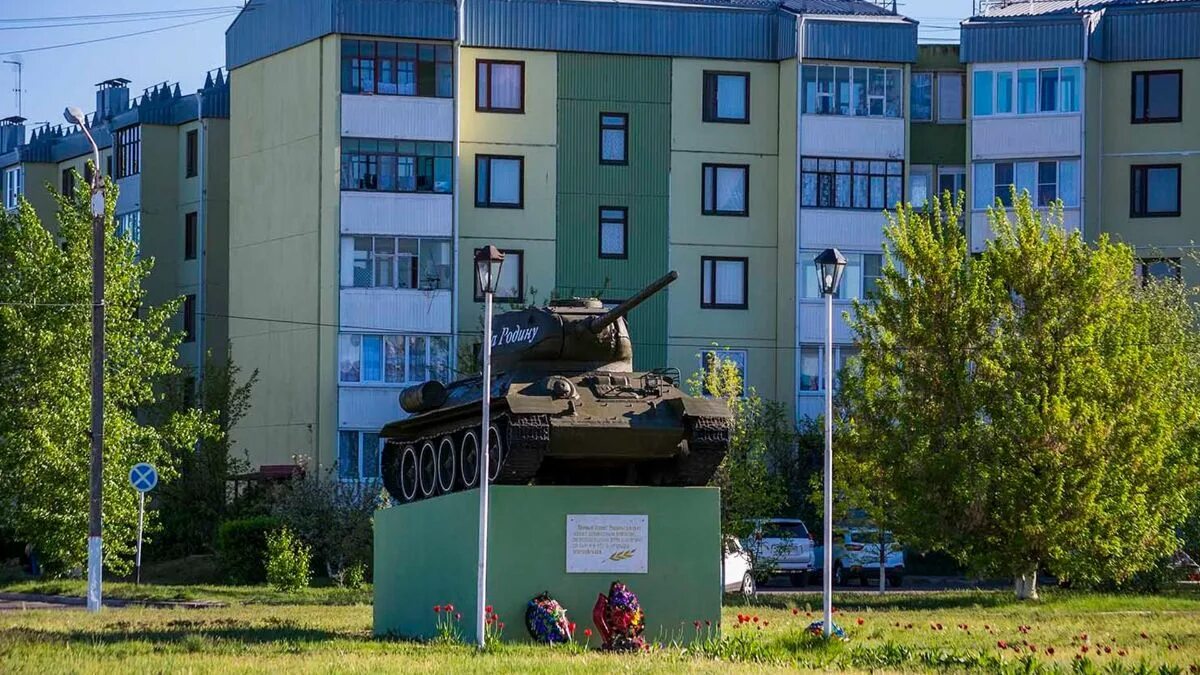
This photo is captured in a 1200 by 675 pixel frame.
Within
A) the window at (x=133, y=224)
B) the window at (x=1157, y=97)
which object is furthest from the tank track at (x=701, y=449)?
the window at (x=133, y=224)

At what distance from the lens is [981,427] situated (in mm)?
40281

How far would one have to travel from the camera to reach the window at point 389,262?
5534 cm

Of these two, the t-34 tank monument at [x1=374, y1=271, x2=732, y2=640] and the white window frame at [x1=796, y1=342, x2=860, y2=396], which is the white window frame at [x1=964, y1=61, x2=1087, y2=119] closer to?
the white window frame at [x1=796, y1=342, x2=860, y2=396]

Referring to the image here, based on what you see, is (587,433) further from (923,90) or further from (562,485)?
(923,90)

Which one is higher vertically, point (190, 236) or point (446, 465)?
point (190, 236)

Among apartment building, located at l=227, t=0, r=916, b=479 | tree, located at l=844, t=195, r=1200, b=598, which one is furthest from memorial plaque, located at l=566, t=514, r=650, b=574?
apartment building, located at l=227, t=0, r=916, b=479

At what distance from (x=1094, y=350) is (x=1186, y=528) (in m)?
8.37

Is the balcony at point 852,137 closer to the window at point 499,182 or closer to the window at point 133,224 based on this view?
the window at point 499,182

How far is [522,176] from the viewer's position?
5703cm

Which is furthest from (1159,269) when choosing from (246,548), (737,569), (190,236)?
(190,236)

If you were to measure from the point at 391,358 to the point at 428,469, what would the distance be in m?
25.1

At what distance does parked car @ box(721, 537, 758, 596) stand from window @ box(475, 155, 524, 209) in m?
16.6

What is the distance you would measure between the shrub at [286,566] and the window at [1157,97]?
27105 mm

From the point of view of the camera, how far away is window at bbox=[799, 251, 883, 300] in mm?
57753
